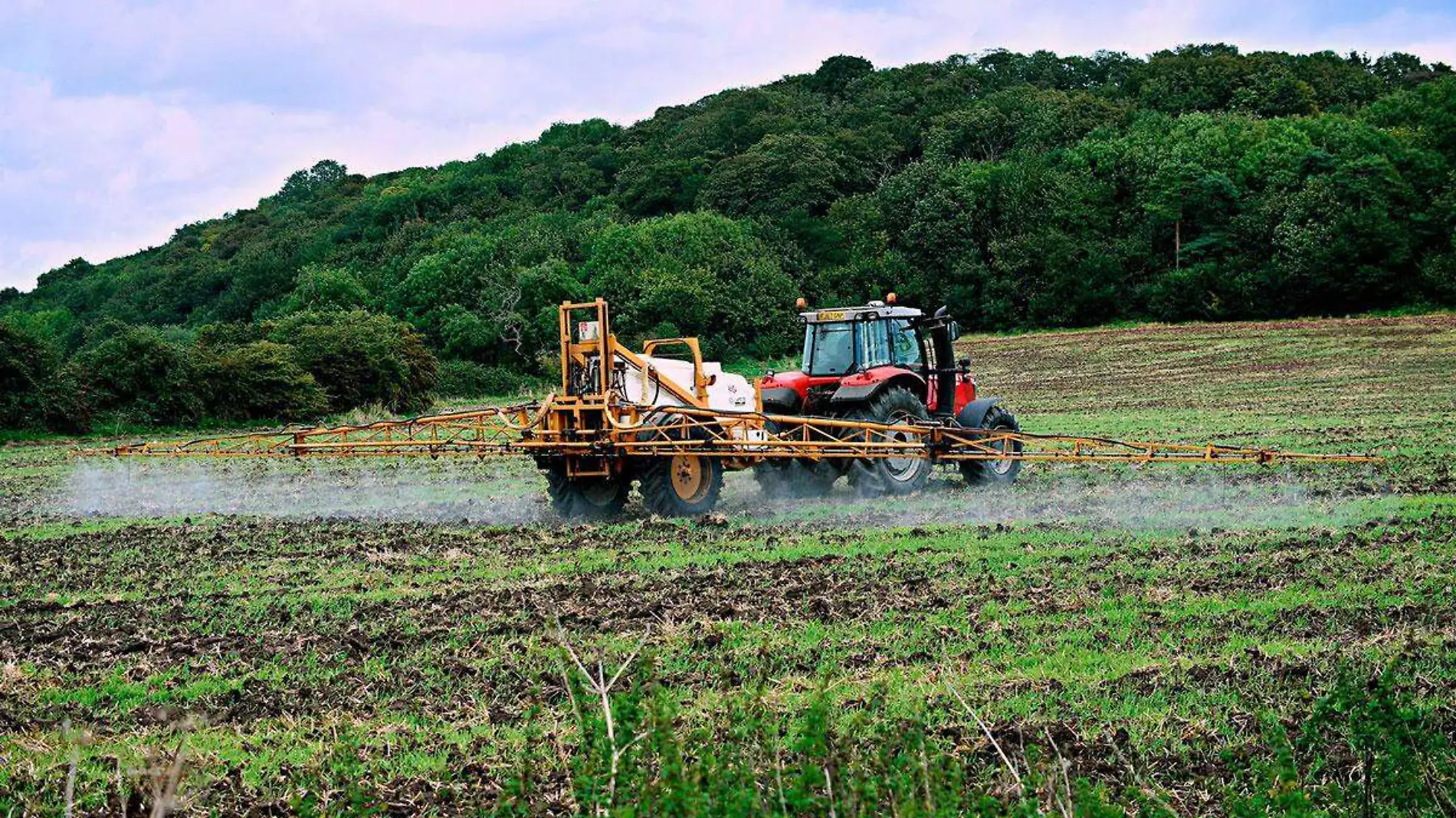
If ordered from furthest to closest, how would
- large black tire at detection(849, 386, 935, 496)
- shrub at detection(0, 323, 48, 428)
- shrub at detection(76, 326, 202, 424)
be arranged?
1. shrub at detection(76, 326, 202, 424)
2. shrub at detection(0, 323, 48, 428)
3. large black tire at detection(849, 386, 935, 496)

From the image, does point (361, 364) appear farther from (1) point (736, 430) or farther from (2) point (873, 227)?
(2) point (873, 227)

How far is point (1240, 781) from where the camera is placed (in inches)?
230

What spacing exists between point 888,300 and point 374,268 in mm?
60926

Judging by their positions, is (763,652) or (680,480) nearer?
(763,652)

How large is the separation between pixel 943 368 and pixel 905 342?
0.60 metres

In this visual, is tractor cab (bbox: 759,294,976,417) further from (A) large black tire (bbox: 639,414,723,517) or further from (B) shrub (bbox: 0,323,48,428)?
(B) shrub (bbox: 0,323,48,428)

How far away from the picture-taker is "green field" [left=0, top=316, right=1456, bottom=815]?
16.7 feet

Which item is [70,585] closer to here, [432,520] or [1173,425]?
[432,520]

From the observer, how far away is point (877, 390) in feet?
55.8

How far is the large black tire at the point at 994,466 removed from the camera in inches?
697

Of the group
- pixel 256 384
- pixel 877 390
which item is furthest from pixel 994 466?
pixel 256 384

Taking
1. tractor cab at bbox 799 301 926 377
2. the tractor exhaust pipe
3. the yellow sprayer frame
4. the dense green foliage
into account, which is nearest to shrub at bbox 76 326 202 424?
the dense green foliage

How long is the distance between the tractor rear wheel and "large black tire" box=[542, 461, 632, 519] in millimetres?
447

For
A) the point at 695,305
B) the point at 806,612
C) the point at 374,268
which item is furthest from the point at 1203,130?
the point at 806,612
